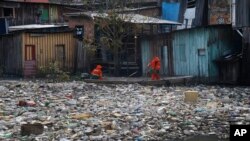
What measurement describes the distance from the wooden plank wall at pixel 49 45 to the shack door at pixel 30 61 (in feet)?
0.74

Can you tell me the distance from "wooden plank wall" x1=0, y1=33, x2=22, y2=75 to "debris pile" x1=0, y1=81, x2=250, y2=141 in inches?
337

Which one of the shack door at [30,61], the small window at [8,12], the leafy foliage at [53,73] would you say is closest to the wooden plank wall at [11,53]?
the shack door at [30,61]

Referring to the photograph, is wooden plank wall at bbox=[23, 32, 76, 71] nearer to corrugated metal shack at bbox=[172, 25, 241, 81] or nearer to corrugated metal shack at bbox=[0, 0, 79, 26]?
corrugated metal shack at bbox=[0, 0, 79, 26]

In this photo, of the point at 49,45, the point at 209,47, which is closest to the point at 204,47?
the point at 209,47

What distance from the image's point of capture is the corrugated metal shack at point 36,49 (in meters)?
26.4

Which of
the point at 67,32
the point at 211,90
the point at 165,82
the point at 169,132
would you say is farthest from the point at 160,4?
the point at 169,132

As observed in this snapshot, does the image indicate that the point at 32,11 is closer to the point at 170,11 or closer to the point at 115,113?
the point at 170,11

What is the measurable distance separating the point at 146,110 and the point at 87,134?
341 cm

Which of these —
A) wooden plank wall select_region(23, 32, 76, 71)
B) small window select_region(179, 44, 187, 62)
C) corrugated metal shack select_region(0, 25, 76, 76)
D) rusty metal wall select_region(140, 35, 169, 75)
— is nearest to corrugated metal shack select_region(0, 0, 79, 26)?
corrugated metal shack select_region(0, 25, 76, 76)

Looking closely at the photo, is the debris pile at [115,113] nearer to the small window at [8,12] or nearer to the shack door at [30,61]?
the shack door at [30,61]

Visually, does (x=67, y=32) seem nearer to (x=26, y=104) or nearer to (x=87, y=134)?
(x=26, y=104)

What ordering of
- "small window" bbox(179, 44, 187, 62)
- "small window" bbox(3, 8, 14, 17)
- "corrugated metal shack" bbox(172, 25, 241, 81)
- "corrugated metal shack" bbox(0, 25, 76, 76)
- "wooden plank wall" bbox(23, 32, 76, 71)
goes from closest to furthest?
1. "corrugated metal shack" bbox(172, 25, 241, 81)
2. "small window" bbox(179, 44, 187, 62)
3. "corrugated metal shack" bbox(0, 25, 76, 76)
4. "wooden plank wall" bbox(23, 32, 76, 71)
5. "small window" bbox(3, 8, 14, 17)

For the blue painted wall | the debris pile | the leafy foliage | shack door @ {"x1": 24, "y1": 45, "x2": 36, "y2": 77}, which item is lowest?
the debris pile

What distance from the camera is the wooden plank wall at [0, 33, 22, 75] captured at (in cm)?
2659
